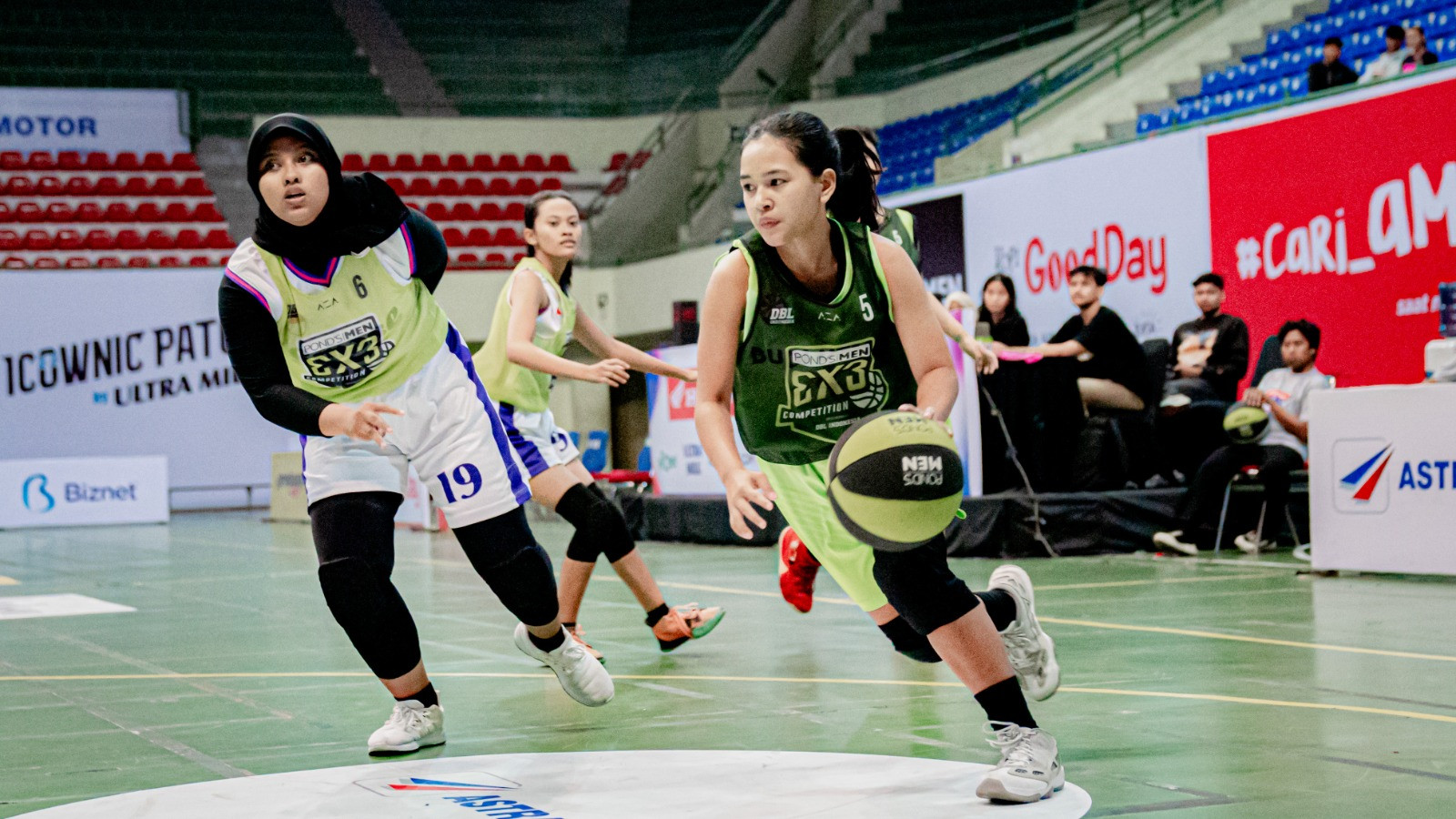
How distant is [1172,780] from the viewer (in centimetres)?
353

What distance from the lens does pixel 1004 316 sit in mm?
10883

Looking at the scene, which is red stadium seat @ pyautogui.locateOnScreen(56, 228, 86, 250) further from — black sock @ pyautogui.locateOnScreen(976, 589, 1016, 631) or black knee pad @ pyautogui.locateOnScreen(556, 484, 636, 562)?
black sock @ pyautogui.locateOnScreen(976, 589, 1016, 631)

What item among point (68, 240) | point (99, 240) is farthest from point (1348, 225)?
point (68, 240)

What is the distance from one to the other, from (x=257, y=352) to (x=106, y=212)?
2214 cm

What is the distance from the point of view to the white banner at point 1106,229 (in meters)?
12.9

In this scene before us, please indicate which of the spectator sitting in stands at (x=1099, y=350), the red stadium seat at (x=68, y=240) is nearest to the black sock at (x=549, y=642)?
the spectator sitting in stands at (x=1099, y=350)

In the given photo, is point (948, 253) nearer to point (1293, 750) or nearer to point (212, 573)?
point (212, 573)

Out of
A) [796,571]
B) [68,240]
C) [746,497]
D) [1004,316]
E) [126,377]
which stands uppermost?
[68,240]

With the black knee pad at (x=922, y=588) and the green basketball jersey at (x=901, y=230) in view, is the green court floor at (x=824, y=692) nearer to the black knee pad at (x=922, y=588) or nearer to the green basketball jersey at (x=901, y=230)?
the black knee pad at (x=922, y=588)

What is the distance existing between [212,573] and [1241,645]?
7.98m

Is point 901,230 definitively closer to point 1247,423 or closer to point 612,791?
point 612,791

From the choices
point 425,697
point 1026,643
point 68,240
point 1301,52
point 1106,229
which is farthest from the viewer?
point 68,240

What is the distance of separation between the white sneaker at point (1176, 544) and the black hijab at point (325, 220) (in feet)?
23.4

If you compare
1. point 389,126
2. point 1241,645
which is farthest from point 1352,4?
point 389,126
